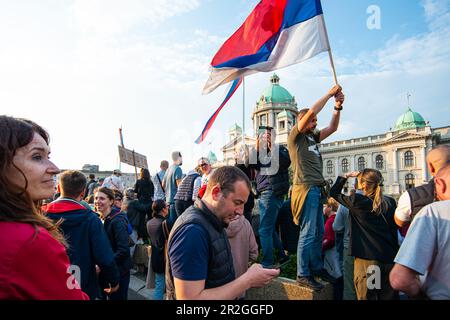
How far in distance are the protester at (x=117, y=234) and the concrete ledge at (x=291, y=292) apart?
1.91 m

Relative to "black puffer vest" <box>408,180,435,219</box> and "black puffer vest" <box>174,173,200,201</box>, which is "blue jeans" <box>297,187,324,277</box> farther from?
"black puffer vest" <box>174,173,200,201</box>

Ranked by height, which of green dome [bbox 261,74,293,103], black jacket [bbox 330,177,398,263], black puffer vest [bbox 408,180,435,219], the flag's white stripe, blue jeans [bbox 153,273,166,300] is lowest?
blue jeans [bbox 153,273,166,300]

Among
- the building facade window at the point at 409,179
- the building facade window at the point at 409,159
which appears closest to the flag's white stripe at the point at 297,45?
the building facade window at the point at 409,179

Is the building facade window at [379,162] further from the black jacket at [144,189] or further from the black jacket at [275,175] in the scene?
the black jacket at [275,175]

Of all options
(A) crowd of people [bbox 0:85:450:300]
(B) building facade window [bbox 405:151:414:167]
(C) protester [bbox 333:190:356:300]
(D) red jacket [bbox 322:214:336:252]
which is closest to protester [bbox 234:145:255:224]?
(A) crowd of people [bbox 0:85:450:300]

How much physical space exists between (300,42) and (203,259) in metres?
3.63

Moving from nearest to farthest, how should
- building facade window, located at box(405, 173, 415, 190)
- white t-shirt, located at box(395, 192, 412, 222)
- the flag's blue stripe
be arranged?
1. white t-shirt, located at box(395, 192, 412, 222)
2. the flag's blue stripe
3. building facade window, located at box(405, 173, 415, 190)

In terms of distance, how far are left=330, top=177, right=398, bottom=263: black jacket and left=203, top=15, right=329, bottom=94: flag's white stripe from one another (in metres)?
2.10

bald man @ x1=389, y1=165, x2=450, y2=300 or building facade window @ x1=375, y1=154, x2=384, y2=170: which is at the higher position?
building facade window @ x1=375, y1=154, x2=384, y2=170

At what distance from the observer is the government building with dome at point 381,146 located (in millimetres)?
57062

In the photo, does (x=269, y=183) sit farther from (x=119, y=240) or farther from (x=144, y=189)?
(x=144, y=189)

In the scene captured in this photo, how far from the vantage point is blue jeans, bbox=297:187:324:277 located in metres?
3.64
